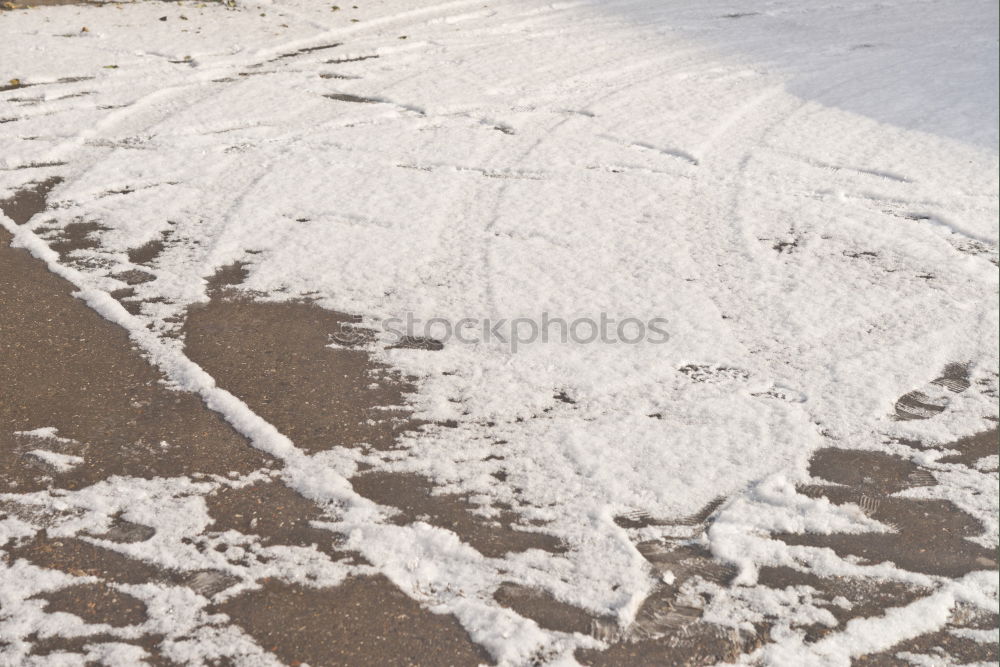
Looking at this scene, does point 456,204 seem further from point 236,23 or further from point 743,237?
point 236,23

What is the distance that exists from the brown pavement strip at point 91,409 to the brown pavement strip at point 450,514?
319mm

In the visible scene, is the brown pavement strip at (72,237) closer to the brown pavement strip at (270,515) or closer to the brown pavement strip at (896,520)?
the brown pavement strip at (270,515)

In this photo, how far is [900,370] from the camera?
9.00 ft

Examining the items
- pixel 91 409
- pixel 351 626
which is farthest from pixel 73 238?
pixel 351 626

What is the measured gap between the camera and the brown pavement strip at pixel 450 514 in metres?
2.06

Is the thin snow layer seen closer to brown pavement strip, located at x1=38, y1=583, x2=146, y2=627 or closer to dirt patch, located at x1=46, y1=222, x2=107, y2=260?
dirt patch, located at x1=46, y1=222, x2=107, y2=260

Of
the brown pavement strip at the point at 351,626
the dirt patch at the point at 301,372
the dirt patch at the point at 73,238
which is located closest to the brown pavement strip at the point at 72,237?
the dirt patch at the point at 73,238

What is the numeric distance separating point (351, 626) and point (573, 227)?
2.14 meters

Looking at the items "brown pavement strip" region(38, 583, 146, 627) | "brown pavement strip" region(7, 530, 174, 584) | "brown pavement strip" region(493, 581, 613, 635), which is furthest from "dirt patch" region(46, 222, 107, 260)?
"brown pavement strip" region(493, 581, 613, 635)

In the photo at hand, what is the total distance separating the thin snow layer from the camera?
2270mm

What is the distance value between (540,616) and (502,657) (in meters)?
0.14

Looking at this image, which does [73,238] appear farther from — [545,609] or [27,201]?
[545,609]

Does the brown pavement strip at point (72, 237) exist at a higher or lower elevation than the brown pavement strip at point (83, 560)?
higher

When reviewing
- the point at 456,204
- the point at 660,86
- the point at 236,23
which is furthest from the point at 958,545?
the point at 236,23
